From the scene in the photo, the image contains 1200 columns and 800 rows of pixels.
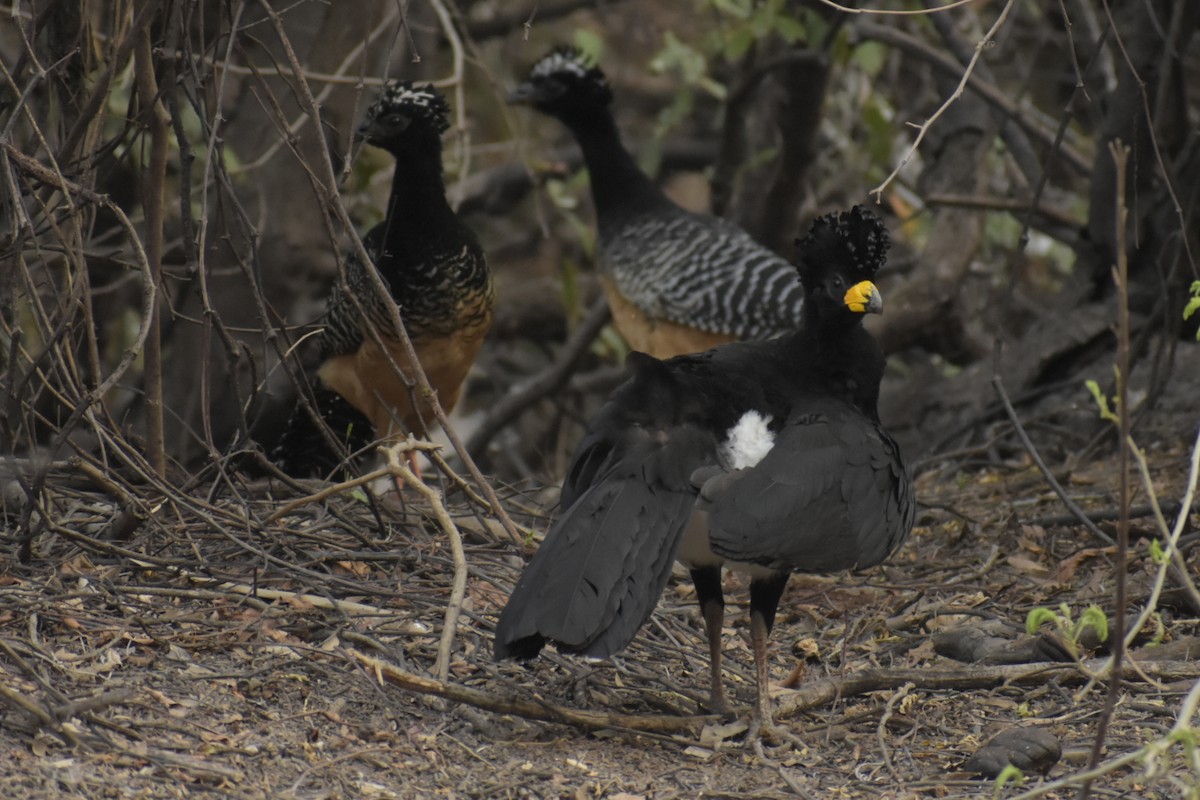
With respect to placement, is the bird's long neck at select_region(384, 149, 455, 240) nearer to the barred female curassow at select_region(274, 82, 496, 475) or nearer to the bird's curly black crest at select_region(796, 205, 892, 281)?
the barred female curassow at select_region(274, 82, 496, 475)

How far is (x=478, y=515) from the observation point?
4938 millimetres

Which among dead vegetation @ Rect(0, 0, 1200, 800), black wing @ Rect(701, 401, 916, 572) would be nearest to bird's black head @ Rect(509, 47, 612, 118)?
dead vegetation @ Rect(0, 0, 1200, 800)

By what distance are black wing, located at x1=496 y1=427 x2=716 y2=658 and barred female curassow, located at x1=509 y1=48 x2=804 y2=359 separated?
340 cm

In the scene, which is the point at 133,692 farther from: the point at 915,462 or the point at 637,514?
the point at 915,462

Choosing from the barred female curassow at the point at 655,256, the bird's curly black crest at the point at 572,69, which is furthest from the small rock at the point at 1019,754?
the bird's curly black crest at the point at 572,69

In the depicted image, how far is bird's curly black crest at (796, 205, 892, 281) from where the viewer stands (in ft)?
14.3

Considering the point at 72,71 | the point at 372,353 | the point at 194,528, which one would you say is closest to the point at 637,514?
the point at 194,528

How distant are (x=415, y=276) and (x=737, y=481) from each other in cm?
295

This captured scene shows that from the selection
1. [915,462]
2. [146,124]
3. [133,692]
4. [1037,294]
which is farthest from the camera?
[1037,294]

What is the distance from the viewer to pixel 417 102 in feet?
20.6

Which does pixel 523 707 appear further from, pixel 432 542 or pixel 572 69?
pixel 572 69

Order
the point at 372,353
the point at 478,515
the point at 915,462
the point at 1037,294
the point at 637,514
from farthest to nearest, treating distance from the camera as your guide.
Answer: the point at 1037,294
the point at 915,462
the point at 372,353
the point at 478,515
the point at 637,514

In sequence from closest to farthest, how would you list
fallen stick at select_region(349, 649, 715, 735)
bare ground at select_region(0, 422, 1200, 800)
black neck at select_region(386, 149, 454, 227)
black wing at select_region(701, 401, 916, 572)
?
bare ground at select_region(0, 422, 1200, 800) < fallen stick at select_region(349, 649, 715, 735) < black wing at select_region(701, 401, 916, 572) < black neck at select_region(386, 149, 454, 227)

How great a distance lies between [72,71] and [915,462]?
4200 mm
